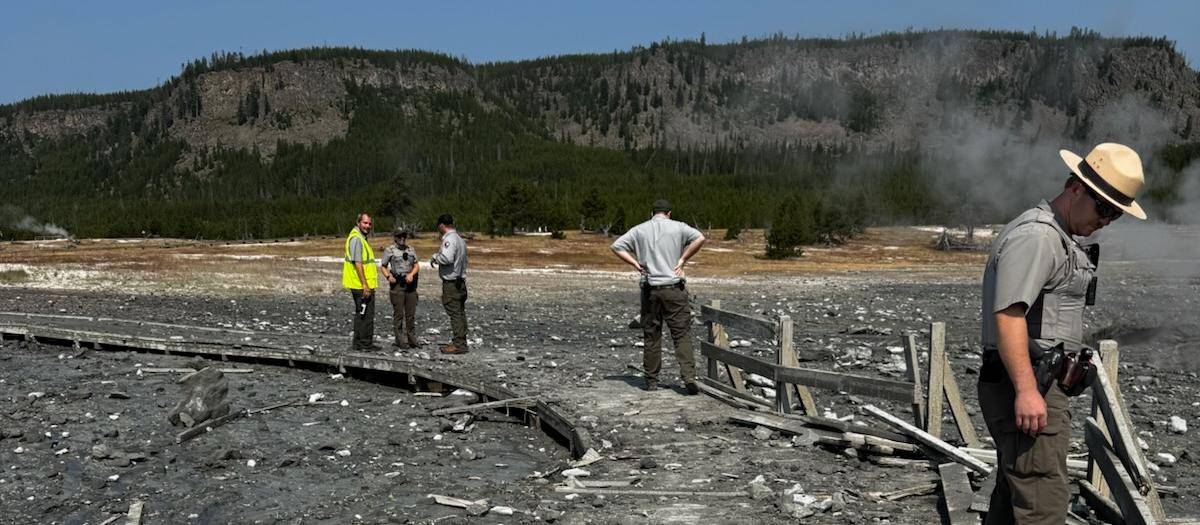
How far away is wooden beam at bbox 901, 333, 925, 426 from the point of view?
8.50 meters

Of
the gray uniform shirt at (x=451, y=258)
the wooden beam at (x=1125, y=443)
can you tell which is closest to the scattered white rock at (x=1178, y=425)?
the wooden beam at (x=1125, y=443)

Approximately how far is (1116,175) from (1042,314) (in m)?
0.75

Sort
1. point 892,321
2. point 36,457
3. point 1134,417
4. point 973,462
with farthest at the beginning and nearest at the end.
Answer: point 892,321 < point 1134,417 < point 36,457 < point 973,462

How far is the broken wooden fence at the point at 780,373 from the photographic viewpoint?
884cm

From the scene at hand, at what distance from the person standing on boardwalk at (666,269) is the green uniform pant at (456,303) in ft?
15.0

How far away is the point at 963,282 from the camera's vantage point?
4388 centimetres

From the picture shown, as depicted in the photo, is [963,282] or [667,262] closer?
[667,262]

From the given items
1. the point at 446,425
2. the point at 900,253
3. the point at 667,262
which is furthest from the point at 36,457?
the point at 900,253

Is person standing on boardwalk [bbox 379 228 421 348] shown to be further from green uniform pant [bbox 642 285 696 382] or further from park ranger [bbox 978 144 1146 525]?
park ranger [bbox 978 144 1146 525]

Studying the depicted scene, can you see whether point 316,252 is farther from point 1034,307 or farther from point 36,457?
point 1034,307

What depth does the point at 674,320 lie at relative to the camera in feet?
36.3

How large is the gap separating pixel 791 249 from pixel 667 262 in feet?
202

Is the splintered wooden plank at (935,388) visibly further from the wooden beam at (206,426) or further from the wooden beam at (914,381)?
the wooden beam at (206,426)

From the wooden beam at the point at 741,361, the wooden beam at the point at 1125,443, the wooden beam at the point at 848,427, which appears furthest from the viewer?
the wooden beam at the point at 741,361
